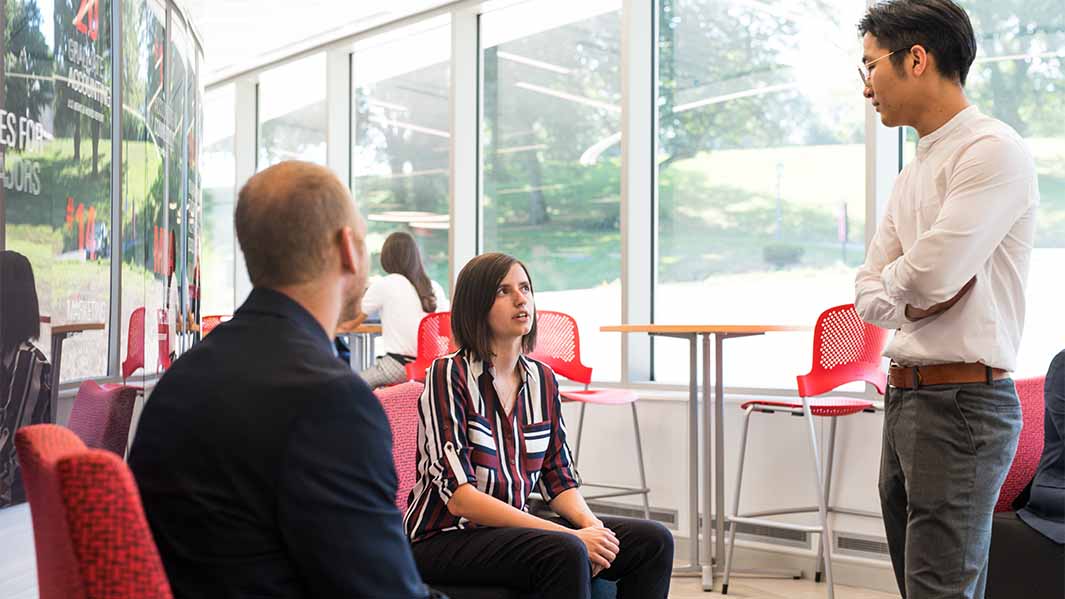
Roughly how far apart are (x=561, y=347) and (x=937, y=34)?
3324mm

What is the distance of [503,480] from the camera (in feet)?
8.30

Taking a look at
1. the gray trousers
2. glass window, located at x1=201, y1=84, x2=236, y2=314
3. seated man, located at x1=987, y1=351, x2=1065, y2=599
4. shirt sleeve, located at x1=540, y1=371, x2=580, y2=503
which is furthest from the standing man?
glass window, located at x1=201, y1=84, x2=236, y2=314

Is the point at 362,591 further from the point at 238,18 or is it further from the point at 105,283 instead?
the point at 238,18

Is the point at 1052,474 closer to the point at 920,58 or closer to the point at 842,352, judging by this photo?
the point at 842,352

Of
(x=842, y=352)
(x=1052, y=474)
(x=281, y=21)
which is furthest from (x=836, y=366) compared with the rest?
(x=281, y=21)

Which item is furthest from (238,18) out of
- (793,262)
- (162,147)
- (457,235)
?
(162,147)

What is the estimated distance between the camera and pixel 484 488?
2.50m

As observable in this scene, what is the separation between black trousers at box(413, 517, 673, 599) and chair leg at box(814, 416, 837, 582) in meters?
2.24

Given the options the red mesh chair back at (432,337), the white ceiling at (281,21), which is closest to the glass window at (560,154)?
the white ceiling at (281,21)

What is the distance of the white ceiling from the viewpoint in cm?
743

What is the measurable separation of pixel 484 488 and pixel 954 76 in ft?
4.46

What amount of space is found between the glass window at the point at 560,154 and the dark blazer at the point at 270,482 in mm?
5157

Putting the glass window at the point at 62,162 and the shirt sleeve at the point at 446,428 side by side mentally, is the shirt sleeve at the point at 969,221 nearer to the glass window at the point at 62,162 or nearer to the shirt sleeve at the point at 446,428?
the shirt sleeve at the point at 446,428

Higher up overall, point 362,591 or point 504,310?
point 504,310
